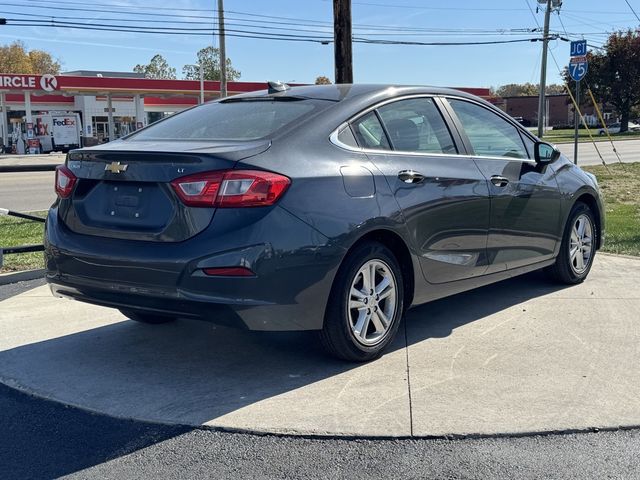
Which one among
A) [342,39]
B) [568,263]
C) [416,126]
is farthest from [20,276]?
[342,39]

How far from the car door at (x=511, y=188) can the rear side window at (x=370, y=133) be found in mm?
900

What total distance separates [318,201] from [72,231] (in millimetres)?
1521

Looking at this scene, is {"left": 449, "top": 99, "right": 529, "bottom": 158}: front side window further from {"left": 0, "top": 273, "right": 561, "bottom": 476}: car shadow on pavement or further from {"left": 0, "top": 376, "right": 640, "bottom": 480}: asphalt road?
{"left": 0, "top": 376, "right": 640, "bottom": 480}: asphalt road

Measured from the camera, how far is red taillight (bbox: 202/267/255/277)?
12.0ft

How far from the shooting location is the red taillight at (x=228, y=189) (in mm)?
3668

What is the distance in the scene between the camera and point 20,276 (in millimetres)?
6848

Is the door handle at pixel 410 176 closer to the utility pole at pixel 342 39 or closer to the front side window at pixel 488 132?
the front side window at pixel 488 132

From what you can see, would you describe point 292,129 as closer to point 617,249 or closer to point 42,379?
point 42,379

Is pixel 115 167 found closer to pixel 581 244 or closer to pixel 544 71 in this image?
pixel 581 244

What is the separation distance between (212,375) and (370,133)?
5.94 ft

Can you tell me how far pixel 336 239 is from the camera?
3.90 meters

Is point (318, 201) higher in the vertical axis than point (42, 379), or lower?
higher

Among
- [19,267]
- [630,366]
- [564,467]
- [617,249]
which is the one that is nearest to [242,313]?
[564,467]

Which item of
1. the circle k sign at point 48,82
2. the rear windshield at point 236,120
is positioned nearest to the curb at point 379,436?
the rear windshield at point 236,120
